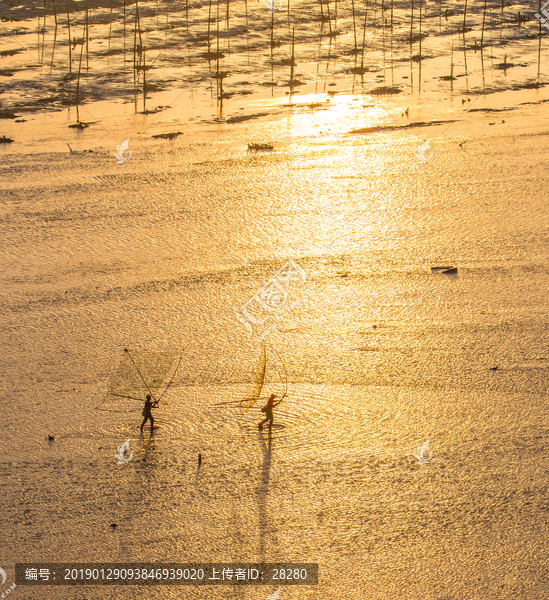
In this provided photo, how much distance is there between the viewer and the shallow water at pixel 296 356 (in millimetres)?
10375

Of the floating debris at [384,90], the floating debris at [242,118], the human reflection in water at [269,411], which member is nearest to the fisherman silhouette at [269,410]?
the human reflection in water at [269,411]

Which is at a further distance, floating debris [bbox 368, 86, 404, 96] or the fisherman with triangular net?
floating debris [bbox 368, 86, 404, 96]

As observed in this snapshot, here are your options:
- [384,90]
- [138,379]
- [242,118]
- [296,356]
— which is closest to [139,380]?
[138,379]

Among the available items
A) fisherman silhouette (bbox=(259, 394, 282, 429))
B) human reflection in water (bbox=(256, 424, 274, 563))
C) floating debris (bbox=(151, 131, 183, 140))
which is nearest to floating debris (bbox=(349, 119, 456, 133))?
floating debris (bbox=(151, 131, 183, 140))

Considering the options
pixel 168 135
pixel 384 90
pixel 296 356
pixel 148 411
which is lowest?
pixel 148 411

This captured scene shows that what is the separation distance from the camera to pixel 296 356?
557 inches

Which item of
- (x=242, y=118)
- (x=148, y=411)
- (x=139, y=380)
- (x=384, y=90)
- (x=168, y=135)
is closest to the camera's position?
(x=148, y=411)

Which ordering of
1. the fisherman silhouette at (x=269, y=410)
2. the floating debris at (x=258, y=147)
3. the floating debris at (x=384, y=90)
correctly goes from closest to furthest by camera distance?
the fisherman silhouette at (x=269, y=410), the floating debris at (x=258, y=147), the floating debris at (x=384, y=90)

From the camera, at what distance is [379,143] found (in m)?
24.2

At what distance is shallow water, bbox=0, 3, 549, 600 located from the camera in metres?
10.4

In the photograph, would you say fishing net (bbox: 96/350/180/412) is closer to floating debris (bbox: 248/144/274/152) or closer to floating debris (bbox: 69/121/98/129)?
floating debris (bbox: 248/144/274/152)

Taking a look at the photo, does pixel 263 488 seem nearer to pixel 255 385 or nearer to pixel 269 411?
pixel 269 411

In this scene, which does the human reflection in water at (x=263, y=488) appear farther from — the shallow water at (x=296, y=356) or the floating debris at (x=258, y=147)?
the floating debris at (x=258, y=147)

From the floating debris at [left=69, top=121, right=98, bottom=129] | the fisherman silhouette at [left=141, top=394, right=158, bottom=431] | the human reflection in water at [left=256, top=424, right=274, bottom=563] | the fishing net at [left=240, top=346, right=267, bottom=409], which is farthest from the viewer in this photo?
the floating debris at [left=69, top=121, right=98, bottom=129]
